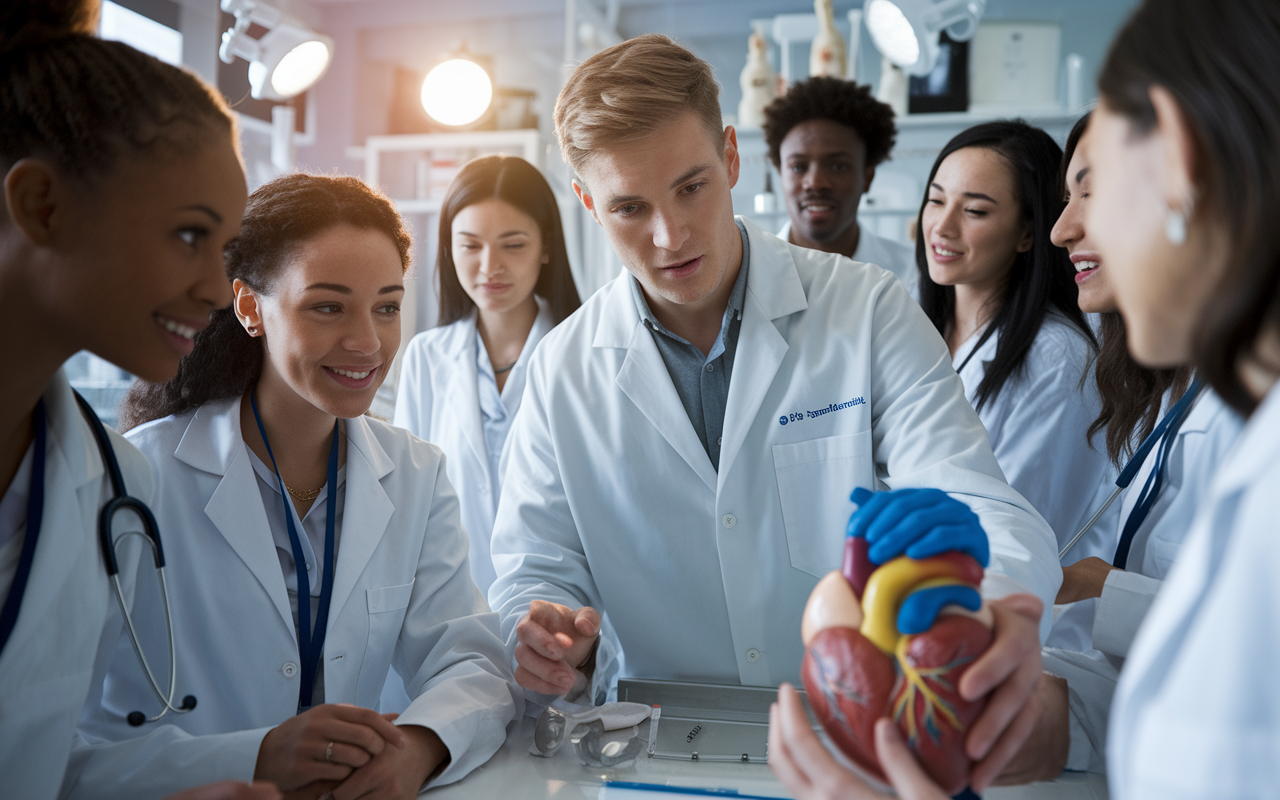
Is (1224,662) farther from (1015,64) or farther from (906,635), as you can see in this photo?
(1015,64)

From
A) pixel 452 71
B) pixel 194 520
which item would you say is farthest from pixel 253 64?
pixel 194 520

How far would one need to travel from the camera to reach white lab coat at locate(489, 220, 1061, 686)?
5.08ft

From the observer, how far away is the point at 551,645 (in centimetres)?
124

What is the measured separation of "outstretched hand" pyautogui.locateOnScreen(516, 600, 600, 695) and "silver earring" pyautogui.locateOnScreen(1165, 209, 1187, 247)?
0.92 metres

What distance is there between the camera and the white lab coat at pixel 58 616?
0.94 metres

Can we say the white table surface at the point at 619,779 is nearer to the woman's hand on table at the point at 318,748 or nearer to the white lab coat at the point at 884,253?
the woman's hand on table at the point at 318,748

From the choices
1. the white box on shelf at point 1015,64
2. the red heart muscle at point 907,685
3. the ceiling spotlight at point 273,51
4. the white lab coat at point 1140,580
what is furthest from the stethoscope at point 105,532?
the white box on shelf at point 1015,64

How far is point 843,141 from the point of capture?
319 centimetres

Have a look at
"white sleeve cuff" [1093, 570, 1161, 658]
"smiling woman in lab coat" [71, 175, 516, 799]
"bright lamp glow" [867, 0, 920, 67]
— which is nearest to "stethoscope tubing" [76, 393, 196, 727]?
"smiling woman in lab coat" [71, 175, 516, 799]

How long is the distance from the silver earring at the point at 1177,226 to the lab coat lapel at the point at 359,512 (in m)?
1.24

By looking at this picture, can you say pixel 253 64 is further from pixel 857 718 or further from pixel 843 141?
pixel 857 718

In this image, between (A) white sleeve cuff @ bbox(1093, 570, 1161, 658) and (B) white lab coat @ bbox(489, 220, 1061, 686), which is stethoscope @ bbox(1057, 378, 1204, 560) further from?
(B) white lab coat @ bbox(489, 220, 1061, 686)

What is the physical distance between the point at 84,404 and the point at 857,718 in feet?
3.37

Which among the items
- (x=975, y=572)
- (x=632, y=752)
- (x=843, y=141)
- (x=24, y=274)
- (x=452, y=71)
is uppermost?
(x=452, y=71)
